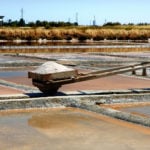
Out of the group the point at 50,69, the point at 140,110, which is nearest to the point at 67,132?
the point at 140,110

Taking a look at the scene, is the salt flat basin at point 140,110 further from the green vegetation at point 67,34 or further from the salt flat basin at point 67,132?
the green vegetation at point 67,34

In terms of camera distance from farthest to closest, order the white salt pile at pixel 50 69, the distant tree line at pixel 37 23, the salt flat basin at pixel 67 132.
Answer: the distant tree line at pixel 37 23 < the white salt pile at pixel 50 69 < the salt flat basin at pixel 67 132

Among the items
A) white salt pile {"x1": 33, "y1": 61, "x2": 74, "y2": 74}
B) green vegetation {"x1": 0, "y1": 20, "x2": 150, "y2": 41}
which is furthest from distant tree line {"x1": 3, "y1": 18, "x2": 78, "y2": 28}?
white salt pile {"x1": 33, "y1": 61, "x2": 74, "y2": 74}

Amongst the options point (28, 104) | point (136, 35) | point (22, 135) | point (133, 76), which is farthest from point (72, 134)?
point (136, 35)

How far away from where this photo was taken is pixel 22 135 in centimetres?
632

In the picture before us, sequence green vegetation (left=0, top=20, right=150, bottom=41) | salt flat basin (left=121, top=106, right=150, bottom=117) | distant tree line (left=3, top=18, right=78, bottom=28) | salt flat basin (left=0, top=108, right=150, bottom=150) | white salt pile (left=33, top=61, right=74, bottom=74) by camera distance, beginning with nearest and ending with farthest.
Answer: salt flat basin (left=0, top=108, right=150, bottom=150)
salt flat basin (left=121, top=106, right=150, bottom=117)
white salt pile (left=33, top=61, right=74, bottom=74)
green vegetation (left=0, top=20, right=150, bottom=41)
distant tree line (left=3, top=18, right=78, bottom=28)

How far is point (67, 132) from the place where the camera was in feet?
21.4

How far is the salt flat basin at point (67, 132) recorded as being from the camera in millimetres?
5781

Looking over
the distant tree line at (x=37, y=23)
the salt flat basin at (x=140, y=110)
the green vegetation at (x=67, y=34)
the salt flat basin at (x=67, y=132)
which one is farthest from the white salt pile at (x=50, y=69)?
the distant tree line at (x=37, y=23)

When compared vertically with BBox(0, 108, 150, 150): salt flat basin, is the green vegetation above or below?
below

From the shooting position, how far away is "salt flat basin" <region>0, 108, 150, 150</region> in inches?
228

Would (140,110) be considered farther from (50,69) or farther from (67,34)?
(67,34)

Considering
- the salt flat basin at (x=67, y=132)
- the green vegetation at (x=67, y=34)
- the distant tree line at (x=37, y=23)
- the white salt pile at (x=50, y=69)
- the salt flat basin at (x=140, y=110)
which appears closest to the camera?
the salt flat basin at (x=67, y=132)

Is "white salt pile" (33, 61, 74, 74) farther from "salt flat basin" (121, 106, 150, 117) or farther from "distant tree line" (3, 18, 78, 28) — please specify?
"distant tree line" (3, 18, 78, 28)
